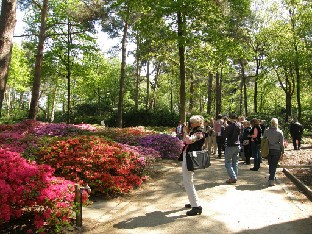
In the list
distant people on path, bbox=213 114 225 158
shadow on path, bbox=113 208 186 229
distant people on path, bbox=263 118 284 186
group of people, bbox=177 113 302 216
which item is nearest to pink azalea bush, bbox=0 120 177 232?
shadow on path, bbox=113 208 186 229

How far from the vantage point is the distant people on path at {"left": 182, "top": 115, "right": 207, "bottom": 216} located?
6.16m

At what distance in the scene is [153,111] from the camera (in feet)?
105

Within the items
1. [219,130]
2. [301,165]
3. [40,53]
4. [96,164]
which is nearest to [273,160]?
[301,165]

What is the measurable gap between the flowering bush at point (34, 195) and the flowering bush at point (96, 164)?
2.01 m

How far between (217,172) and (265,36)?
87.8ft

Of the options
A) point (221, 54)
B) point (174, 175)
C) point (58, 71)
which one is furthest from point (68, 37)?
point (174, 175)

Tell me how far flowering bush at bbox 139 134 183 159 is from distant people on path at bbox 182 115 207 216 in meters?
6.71

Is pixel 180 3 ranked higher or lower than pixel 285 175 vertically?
higher

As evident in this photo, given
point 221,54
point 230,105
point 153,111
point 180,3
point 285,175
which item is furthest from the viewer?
point 230,105

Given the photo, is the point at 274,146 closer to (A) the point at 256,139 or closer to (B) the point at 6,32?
(A) the point at 256,139

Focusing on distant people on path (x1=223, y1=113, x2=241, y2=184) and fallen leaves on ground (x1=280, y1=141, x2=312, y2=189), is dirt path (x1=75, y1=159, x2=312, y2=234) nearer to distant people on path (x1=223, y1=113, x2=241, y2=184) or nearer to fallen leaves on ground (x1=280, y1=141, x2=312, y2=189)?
distant people on path (x1=223, y1=113, x2=241, y2=184)

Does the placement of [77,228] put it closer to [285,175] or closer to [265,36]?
[285,175]

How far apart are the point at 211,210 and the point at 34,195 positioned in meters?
3.42

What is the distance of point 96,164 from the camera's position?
8023 mm
